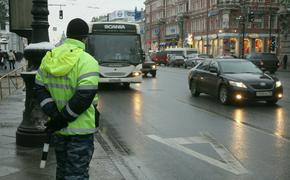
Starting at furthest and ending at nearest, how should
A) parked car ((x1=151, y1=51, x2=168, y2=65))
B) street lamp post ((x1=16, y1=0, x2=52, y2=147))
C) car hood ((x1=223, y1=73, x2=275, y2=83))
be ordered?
1. parked car ((x1=151, y1=51, x2=168, y2=65))
2. car hood ((x1=223, y1=73, x2=275, y2=83))
3. street lamp post ((x1=16, y1=0, x2=52, y2=147))

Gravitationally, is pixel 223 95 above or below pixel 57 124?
below

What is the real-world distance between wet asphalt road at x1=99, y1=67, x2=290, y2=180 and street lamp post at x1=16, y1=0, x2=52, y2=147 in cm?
139

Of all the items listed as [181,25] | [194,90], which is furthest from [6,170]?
[181,25]

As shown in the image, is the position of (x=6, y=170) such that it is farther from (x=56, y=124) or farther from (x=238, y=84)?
(x=238, y=84)

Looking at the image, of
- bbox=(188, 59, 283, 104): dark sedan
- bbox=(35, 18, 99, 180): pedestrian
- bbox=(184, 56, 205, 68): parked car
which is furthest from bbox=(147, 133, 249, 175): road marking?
bbox=(184, 56, 205, 68): parked car

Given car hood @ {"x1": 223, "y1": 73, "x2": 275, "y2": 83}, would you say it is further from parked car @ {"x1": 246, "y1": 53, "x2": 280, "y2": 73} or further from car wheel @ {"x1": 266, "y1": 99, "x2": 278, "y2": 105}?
parked car @ {"x1": 246, "y1": 53, "x2": 280, "y2": 73}

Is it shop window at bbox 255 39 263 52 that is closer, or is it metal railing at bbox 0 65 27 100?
metal railing at bbox 0 65 27 100

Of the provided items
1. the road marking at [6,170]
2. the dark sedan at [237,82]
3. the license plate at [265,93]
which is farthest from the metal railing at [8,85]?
the road marking at [6,170]

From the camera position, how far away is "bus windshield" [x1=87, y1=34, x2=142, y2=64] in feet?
70.1

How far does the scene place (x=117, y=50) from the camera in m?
21.6

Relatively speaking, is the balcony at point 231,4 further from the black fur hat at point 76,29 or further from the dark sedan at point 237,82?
the black fur hat at point 76,29

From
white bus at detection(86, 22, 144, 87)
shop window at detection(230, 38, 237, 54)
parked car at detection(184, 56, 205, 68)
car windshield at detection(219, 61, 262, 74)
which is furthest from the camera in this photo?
shop window at detection(230, 38, 237, 54)

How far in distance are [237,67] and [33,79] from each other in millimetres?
9598

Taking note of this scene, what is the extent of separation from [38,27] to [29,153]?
7.17ft
